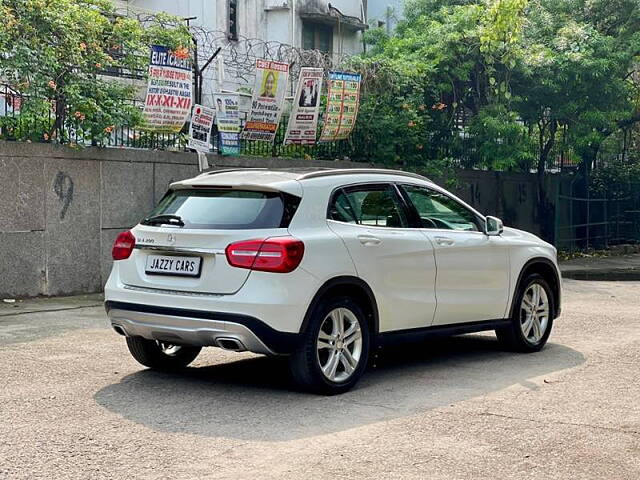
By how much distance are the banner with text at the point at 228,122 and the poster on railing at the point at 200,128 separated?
37 cm

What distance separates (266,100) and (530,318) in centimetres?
765

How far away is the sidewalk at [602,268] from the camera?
61.6 feet

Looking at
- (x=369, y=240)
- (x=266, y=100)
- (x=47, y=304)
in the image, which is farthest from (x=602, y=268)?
(x=369, y=240)

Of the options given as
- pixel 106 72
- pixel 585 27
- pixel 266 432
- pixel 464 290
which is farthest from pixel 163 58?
pixel 585 27

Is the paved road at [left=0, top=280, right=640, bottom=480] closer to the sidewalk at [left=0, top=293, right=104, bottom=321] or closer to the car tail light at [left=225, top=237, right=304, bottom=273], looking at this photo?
the car tail light at [left=225, top=237, right=304, bottom=273]

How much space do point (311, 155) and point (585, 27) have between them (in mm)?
7668

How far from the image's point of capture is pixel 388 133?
61.9 feet

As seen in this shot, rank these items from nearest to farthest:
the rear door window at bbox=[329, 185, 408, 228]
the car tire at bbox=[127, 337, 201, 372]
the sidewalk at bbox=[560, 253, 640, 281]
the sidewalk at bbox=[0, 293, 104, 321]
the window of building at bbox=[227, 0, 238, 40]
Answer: the rear door window at bbox=[329, 185, 408, 228], the car tire at bbox=[127, 337, 201, 372], the sidewalk at bbox=[0, 293, 104, 321], the sidewalk at bbox=[560, 253, 640, 281], the window of building at bbox=[227, 0, 238, 40]

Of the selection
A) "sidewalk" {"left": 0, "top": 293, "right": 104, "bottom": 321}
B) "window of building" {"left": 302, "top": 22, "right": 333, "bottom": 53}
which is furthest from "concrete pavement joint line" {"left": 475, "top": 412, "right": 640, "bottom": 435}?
"window of building" {"left": 302, "top": 22, "right": 333, "bottom": 53}

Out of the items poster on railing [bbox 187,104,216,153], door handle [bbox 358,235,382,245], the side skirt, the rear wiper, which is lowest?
the side skirt

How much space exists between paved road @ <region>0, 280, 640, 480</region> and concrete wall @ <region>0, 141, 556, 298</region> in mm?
3288

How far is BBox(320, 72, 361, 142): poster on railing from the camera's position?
17.4m

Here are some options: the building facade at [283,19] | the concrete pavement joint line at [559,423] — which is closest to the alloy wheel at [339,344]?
the concrete pavement joint line at [559,423]

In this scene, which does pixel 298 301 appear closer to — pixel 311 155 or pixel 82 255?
pixel 82 255
